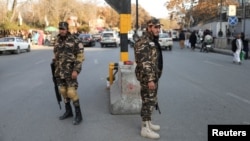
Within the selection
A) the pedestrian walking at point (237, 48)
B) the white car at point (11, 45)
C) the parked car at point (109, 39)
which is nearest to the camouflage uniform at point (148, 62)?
the pedestrian walking at point (237, 48)

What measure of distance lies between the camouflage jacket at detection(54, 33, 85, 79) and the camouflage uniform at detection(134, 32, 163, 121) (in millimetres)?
1450

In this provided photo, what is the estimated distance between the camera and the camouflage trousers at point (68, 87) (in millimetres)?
7406

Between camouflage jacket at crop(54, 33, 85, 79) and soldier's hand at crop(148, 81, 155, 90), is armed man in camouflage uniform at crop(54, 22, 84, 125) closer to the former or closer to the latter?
camouflage jacket at crop(54, 33, 85, 79)

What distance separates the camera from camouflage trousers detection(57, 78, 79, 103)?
7.41 meters

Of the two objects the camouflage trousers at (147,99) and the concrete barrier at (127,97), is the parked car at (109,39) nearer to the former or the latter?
the concrete barrier at (127,97)

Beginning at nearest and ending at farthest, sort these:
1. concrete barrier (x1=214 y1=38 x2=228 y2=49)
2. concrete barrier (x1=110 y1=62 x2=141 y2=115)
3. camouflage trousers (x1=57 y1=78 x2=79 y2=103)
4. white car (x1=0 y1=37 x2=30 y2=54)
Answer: camouflage trousers (x1=57 y1=78 x2=79 y2=103), concrete barrier (x1=110 y1=62 x2=141 y2=115), white car (x1=0 y1=37 x2=30 y2=54), concrete barrier (x1=214 y1=38 x2=228 y2=49)

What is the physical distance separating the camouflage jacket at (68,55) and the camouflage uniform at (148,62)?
1.45m

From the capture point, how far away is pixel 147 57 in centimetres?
623

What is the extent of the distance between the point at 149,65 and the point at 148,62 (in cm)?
5

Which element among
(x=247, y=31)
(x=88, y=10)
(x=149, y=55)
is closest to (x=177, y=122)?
(x=149, y=55)

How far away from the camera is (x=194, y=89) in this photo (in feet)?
38.4

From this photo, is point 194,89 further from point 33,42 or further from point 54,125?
point 33,42

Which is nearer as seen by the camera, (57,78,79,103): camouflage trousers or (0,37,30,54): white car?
(57,78,79,103): camouflage trousers

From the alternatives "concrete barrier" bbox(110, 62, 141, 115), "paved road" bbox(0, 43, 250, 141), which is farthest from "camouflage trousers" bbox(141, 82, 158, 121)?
"concrete barrier" bbox(110, 62, 141, 115)
